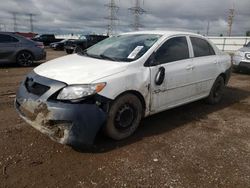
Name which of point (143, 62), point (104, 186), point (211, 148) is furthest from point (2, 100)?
point (211, 148)

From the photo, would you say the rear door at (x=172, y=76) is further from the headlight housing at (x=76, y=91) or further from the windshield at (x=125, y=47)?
the headlight housing at (x=76, y=91)

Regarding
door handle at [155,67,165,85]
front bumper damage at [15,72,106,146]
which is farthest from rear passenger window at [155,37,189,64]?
front bumper damage at [15,72,106,146]

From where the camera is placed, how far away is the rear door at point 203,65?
4.96 metres

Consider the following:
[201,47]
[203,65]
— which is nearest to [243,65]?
[201,47]

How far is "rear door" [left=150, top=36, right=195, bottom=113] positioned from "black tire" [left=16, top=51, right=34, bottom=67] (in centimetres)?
823

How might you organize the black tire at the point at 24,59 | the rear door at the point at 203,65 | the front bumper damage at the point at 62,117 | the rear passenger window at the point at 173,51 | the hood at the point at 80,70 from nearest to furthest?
the front bumper damage at the point at 62,117, the hood at the point at 80,70, the rear passenger window at the point at 173,51, the rear door at the point at 203,65, the black tire at the point at 24,59

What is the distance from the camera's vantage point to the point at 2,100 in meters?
5.67

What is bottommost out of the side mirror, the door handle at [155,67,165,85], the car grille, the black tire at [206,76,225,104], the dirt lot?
the dirt lot

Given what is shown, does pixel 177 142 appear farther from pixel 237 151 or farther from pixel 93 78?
pixel 93 78

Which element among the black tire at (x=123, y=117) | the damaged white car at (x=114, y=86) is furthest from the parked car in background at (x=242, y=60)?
the black tire at (x=123, y=117)

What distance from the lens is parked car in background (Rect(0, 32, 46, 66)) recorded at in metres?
10.4

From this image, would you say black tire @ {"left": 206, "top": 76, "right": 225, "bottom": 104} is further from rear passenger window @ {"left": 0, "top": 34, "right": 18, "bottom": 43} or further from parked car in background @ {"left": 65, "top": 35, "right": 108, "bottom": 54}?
parked car in background @ {"left": 65, "top": 35, "right": 108, "bottom": 54}

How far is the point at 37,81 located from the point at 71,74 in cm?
48

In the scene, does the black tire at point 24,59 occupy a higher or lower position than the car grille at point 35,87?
lower
